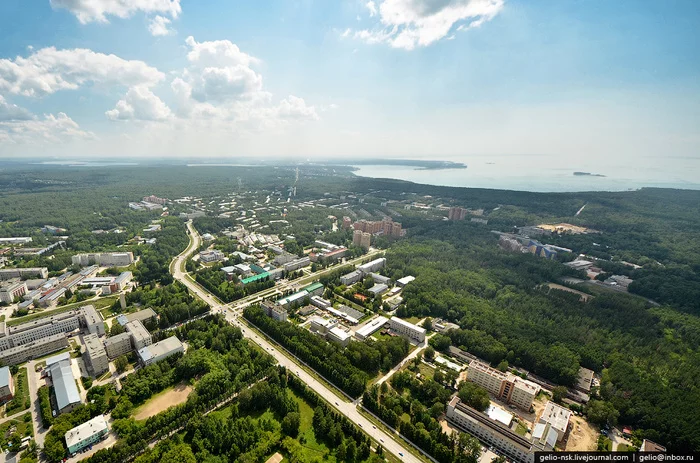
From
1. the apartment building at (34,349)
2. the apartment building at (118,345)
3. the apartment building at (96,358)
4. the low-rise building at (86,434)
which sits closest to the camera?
the low-rise building at (86,434)

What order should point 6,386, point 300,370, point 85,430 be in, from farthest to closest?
point 300,370 → point 6,386 → point 85,430

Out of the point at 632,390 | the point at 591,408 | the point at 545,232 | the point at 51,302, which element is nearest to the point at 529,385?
the point at 591,408

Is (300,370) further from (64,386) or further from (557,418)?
(557,418)

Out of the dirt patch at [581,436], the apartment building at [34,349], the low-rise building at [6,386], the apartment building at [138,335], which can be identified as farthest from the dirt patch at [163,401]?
the dirt patch at [581,436]

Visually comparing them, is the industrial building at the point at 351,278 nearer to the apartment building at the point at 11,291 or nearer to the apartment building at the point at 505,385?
the apartment building at the point at 505,385

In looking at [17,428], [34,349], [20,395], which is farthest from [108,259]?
[17,428]

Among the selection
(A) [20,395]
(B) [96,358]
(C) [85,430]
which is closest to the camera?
(C) [85,430]

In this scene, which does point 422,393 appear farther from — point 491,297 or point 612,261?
Answer: point 612,261
